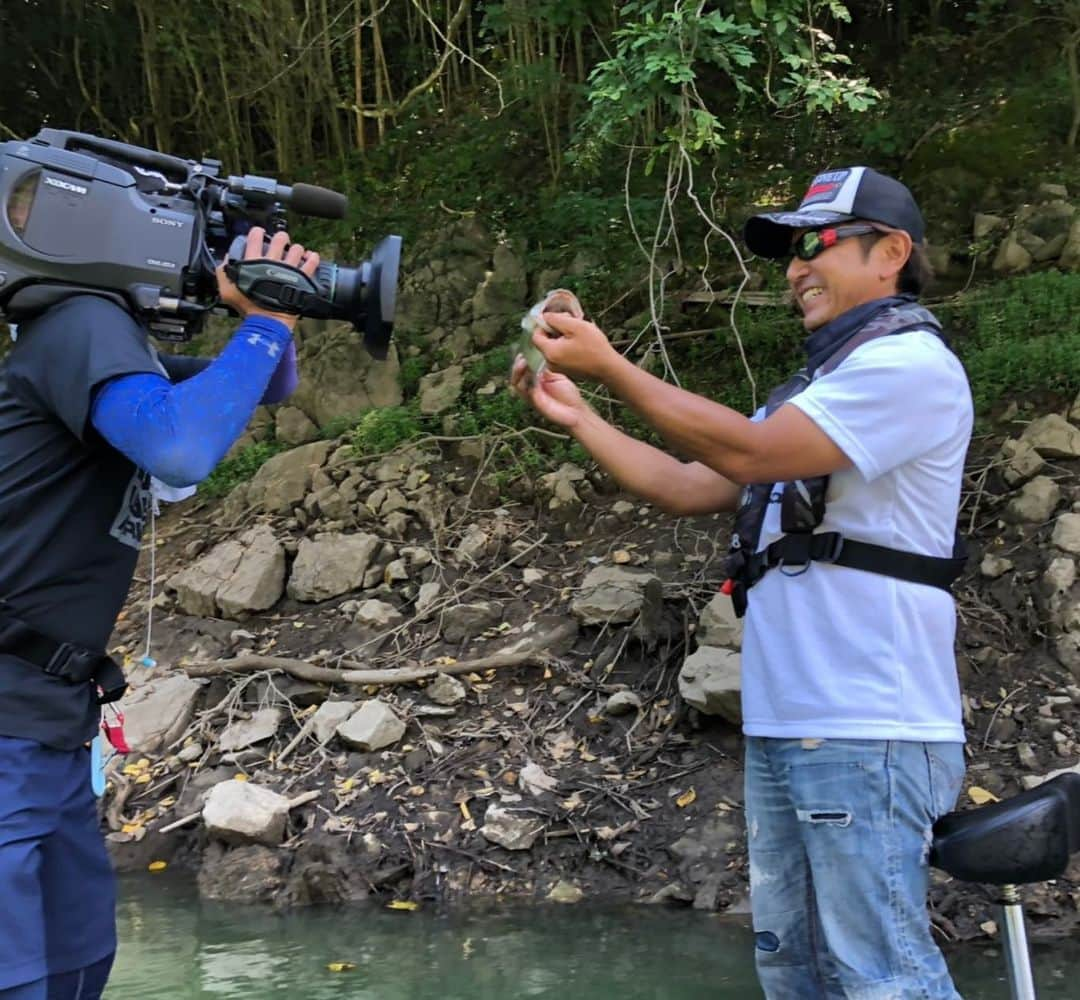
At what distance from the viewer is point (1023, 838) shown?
67.3 inches

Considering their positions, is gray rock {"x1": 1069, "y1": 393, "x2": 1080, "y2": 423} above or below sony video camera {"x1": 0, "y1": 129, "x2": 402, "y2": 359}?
below

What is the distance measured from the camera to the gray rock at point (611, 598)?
203 inches

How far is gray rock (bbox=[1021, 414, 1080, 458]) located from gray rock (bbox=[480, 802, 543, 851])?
2.91m

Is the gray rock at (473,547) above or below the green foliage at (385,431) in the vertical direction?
below

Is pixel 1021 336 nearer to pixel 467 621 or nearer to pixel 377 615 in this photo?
pixel 467 621

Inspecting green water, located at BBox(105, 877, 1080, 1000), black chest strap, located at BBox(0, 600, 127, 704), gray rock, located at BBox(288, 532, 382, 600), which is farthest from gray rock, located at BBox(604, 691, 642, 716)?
black chest strap, located at BBox(0, 600, 127, 704)

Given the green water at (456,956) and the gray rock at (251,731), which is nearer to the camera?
the green water at (456,956)

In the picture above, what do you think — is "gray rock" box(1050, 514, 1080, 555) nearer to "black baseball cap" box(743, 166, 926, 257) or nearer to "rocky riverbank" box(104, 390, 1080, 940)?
"rocky riverbank" box(104, 390, 1080, 940)

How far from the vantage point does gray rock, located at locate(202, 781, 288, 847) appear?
14.6 ft

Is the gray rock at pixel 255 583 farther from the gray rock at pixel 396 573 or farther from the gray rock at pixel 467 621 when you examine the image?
the gray rock at pixel 467 621

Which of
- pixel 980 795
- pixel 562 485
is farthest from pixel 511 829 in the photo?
pixel 562 485

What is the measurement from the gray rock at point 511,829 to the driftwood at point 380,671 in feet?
2.89

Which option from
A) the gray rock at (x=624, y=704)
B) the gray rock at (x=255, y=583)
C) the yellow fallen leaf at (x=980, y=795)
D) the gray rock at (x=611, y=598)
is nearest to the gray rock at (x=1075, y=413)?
the yellow fallen leaf at (x=980, y=795)

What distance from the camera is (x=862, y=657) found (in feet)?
6.14
